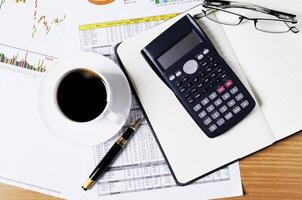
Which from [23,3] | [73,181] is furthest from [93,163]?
[23,3]

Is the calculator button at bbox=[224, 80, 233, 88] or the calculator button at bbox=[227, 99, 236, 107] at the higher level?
the calculator button at bbox=[224, 80, 233, 88]

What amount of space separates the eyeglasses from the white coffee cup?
0.16m

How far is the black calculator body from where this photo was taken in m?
0.68

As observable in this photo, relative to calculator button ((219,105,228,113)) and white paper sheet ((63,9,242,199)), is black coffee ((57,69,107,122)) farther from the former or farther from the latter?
calculator button ((219,105,228,113))

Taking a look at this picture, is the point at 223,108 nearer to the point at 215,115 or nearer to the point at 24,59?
the point at 215,115

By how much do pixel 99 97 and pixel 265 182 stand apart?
279 mm

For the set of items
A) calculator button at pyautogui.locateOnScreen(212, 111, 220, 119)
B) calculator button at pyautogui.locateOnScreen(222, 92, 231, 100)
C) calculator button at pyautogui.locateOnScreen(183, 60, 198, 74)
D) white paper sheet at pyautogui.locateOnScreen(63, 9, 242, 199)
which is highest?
calculator button at pyautogui.locateOnScreen(183, 60, 198, 74)

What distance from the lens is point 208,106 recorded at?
683 millimetres

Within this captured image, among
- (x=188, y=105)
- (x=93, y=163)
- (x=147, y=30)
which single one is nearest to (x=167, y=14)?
(x=147, y=30)

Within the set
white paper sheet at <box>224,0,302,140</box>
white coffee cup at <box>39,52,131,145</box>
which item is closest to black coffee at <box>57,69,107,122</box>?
white coffee cup at <box>39,52,131,145</box>

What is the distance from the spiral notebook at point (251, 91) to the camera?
0.69 metres

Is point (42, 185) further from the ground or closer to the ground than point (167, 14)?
closer to the ground

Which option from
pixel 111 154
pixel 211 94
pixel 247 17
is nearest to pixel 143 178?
pixel 111 154

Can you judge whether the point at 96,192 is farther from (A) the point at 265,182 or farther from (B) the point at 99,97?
(A) the point at 265,182
